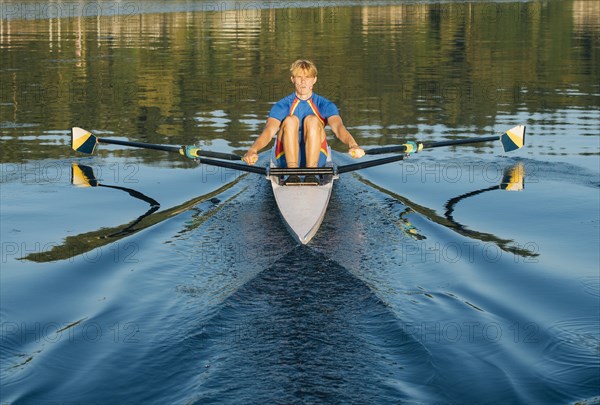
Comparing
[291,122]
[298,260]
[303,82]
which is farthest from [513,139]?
[298,260]

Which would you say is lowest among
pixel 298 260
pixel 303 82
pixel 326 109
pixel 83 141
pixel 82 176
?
pixel 298 260

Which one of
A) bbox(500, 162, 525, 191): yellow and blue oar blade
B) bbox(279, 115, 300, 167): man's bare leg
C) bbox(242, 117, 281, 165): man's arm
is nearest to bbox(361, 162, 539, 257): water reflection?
bbox(500, 162, 525, 191): yellow and blue oar blade

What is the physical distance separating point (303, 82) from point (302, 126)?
2.73 ft

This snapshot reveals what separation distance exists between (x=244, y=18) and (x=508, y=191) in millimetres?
57414

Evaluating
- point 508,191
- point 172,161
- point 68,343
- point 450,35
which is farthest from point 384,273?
point 450,35

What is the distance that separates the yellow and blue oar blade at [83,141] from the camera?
1734 centimetres

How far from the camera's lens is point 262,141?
518 inches

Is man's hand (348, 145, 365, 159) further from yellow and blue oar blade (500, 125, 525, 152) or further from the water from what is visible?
yellow and blue oar blade (500, 125, 525, 152)

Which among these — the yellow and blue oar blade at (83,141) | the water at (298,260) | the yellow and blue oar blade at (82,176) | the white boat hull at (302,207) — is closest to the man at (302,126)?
the white boat hull at (302,207)

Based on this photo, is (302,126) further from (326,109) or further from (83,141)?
(83,141)

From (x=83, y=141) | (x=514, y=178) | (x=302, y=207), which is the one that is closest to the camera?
(x=302, y=207)

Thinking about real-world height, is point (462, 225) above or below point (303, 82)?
below

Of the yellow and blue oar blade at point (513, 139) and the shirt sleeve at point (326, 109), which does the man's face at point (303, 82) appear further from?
the yellow and blue oar blade at point (513, 139)

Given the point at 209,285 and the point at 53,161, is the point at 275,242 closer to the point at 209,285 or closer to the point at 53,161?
the point at 209,285
